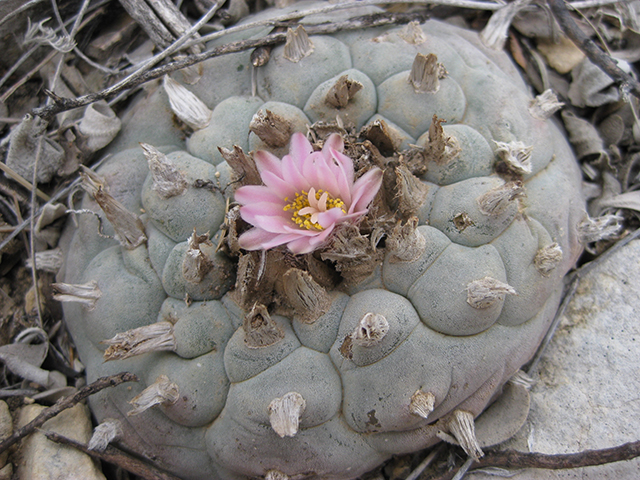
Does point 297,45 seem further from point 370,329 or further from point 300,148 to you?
point 370,329

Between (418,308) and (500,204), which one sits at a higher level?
(500,204)

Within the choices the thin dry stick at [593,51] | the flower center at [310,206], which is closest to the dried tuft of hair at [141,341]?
the flower center at [310,206]

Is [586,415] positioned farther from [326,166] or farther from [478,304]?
[326,166]

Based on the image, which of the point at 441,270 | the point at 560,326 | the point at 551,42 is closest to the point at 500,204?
the point at 441,270

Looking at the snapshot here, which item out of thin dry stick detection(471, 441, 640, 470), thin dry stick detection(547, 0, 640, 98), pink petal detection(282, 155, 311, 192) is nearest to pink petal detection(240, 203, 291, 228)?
pink petal detection(282, 155, 311, 192)

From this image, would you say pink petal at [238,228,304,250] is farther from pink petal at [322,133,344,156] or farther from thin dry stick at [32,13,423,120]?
thin dry stick at [32,13,423,120]

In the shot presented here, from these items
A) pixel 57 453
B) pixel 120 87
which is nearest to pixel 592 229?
pixel 120 87
